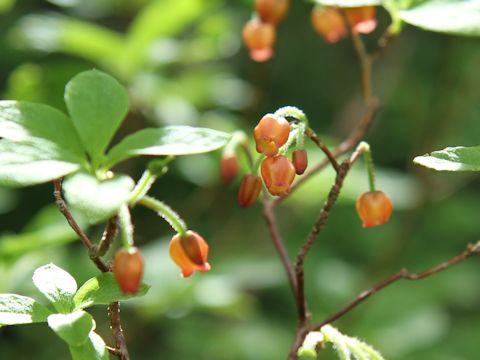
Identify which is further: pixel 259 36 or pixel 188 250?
pixel 259 36

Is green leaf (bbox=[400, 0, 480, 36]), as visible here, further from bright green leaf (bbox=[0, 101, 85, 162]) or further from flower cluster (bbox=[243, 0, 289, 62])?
bright green leaf (bbox=[0, 101, 85, 162])

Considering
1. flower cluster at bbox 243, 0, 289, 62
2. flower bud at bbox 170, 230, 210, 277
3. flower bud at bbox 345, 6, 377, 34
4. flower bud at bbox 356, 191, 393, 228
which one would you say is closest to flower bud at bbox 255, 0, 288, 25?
flower cluster at bbox 243, 0, 289, 62

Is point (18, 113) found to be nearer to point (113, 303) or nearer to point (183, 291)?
point (113, 303)

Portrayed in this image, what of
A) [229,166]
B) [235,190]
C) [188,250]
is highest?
[188,250]

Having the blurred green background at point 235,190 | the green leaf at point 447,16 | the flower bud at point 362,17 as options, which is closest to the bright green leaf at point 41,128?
the green leaf at point 447,16

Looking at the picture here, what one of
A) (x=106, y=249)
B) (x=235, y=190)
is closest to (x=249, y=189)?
(x=106, y=249)

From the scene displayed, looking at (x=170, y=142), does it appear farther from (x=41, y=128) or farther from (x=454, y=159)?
(x=454, y=159)

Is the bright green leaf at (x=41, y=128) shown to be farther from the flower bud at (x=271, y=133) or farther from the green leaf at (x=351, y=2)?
the green leaf at (x=351, y=2)
